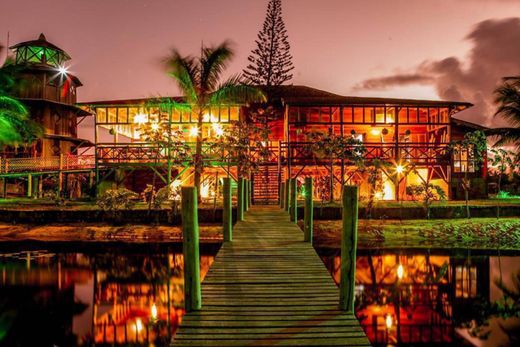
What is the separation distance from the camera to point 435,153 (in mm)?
23781

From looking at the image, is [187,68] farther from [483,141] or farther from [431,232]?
[483,141]

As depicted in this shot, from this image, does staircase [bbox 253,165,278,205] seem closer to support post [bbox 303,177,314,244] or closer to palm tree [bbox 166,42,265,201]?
palm tree [bbox 166,42,265,201]

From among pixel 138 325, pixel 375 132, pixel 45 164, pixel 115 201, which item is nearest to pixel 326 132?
pixel 375 132

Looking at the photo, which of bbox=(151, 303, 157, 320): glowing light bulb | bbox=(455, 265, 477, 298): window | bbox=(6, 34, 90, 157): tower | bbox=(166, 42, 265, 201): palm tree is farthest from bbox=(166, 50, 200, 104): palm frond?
bbox=(6, 34, 90, 157): tower

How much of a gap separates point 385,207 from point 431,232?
2172 millimetres

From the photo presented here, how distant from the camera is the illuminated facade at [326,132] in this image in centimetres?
2320

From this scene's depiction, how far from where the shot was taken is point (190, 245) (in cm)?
602

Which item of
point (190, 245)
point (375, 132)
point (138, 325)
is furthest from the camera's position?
point (375, 132)

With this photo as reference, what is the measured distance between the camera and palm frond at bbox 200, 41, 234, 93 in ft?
59.6

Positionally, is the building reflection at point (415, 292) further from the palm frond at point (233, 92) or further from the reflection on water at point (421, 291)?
the palm frond at point (233, 92)

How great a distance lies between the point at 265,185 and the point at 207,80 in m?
6.54

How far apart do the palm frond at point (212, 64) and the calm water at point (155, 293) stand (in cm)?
690

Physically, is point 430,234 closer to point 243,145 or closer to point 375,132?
point 243,145

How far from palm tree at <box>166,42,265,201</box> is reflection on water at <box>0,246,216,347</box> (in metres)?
5.74
